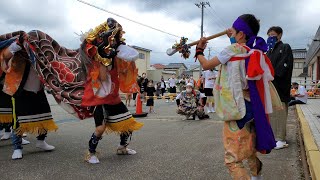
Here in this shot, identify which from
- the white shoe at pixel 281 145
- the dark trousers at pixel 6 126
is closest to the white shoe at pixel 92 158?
the dark trousers at pixel 6 126

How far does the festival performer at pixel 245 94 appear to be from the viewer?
123 inches

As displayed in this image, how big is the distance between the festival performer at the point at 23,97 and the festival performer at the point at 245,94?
326 cm

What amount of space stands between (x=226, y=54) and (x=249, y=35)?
1.06 feet

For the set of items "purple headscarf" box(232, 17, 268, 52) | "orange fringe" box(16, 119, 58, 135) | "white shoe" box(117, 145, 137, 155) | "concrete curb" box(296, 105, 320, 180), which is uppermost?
Result: "purple headscarf" box(232, 17, 268, 52)

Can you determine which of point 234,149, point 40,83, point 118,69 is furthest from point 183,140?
point 234,149

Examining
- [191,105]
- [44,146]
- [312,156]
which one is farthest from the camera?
[191,105]

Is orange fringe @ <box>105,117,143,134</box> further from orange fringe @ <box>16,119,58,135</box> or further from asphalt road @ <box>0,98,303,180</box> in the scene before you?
orange fringe @ <box>16,119,58,135</box>

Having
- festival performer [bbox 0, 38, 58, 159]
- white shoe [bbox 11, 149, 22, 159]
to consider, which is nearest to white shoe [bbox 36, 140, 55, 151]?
festival performer [bbox 0, 38, 58, 159]

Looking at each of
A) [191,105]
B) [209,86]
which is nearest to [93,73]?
[191,105]

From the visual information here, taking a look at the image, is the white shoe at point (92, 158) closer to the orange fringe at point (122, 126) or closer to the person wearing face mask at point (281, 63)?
the orange fringe at point (122, 126)

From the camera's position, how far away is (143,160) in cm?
502

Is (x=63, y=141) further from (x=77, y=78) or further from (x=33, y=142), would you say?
(x=77, y=78)

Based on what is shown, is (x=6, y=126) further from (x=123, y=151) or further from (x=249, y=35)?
(x=249, y=35)

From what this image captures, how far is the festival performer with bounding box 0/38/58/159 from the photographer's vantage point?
17.0 ft
